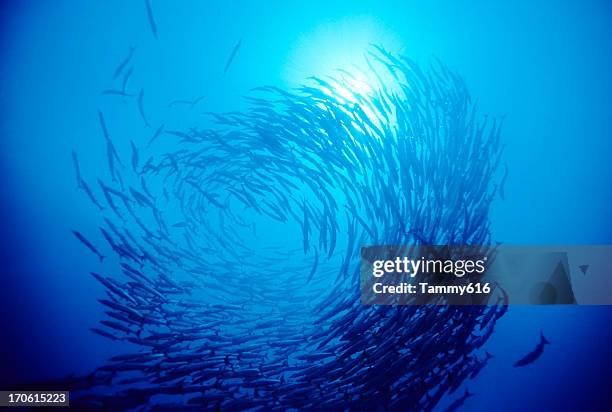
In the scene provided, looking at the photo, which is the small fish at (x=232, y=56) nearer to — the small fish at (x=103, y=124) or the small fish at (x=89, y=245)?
the small fish at (x=103, y=124)

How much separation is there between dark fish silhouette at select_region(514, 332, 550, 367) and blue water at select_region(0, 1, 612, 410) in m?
0.03

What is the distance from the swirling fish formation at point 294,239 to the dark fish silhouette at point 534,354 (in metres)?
0.15

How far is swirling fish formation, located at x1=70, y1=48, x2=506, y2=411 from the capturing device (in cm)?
173

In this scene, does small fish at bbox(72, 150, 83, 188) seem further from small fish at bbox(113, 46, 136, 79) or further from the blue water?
small fish at bbox(113, 46, 136, 79)

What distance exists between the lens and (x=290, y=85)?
175cm

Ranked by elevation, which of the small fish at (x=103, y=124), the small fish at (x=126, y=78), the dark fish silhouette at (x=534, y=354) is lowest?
the dark fish silhouette at (x=534, y=354)

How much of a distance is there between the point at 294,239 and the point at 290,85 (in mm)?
630

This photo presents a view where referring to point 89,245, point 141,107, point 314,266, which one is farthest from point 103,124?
point 314,266

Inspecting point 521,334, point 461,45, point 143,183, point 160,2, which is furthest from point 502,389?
point 160,2

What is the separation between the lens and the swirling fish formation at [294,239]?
173 cm

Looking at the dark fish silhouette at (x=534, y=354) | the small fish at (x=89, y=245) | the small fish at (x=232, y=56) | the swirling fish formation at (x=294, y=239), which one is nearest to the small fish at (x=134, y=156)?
the swirling fish formation at (x=294, y=239)
